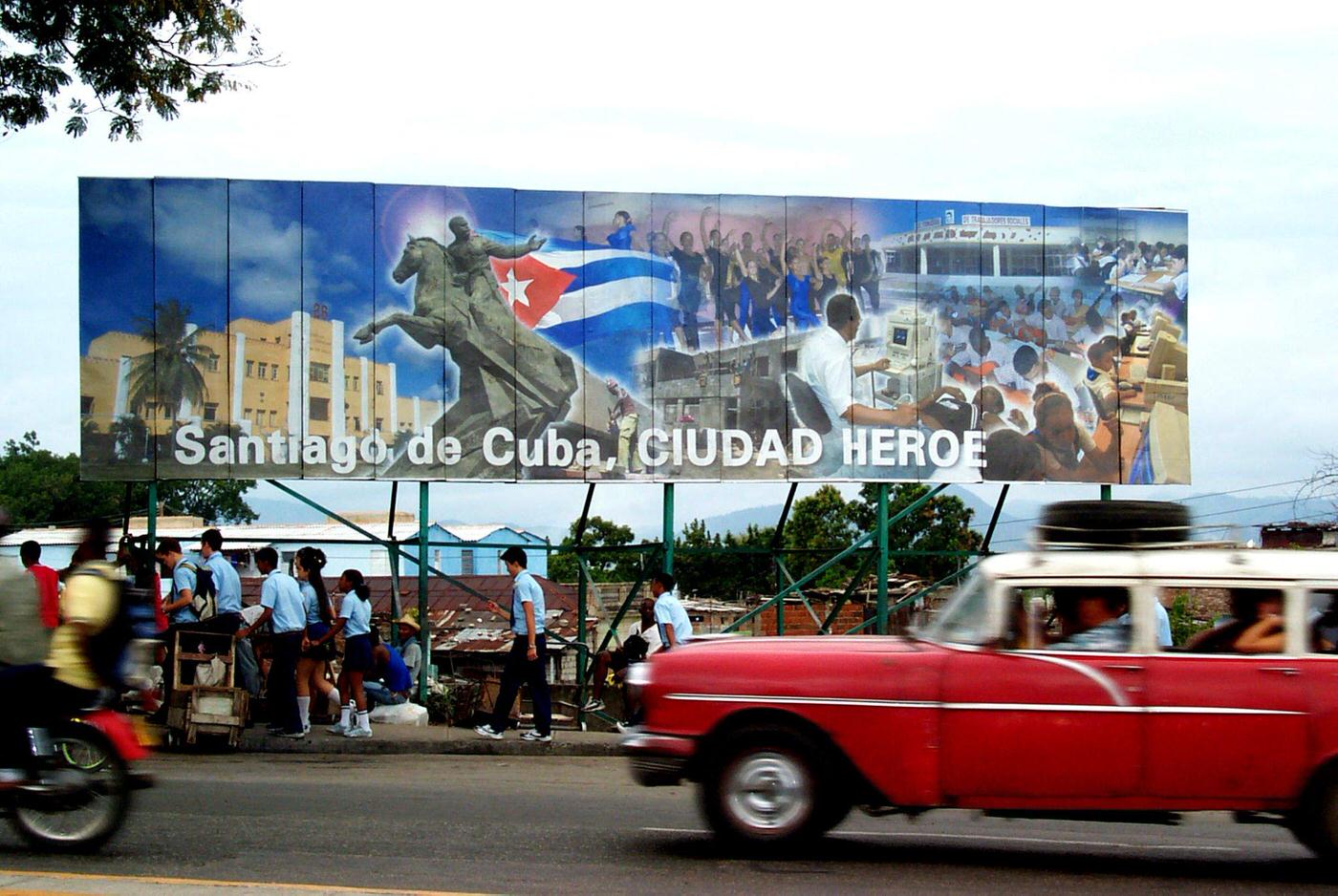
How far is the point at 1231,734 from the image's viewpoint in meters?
8.09

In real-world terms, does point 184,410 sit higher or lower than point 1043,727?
higher

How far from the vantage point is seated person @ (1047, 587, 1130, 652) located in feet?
27.3

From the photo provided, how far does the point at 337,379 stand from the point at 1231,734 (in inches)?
568

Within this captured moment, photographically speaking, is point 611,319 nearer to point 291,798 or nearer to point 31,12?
point 31,12

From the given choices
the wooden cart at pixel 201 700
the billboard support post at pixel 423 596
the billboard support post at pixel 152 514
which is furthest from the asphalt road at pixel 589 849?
the billboard support post at pixel 152 514

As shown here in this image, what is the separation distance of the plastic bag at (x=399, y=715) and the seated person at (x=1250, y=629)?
1127 centimetres

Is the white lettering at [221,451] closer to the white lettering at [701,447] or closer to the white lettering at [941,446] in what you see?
the white lettering at [701,447]

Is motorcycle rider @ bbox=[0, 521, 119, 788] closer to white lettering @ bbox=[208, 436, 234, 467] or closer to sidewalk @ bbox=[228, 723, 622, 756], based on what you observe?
sidewalk @ bbox=[228, 723, 622, 756]

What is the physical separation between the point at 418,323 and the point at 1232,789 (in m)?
14.4

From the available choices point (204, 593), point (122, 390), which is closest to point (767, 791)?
point (204, 593)

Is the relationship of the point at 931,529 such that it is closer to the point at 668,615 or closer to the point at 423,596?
the point at 423,596

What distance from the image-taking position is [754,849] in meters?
8.49

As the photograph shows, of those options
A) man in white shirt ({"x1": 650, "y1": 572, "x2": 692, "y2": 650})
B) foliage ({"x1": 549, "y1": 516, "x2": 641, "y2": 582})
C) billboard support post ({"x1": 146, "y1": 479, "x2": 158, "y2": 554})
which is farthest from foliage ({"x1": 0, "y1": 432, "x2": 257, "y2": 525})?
man in white shirt ({"x1": 650, "y1": 572, "x2": 692, "y2": 650})

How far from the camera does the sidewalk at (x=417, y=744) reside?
1600 centimetres
